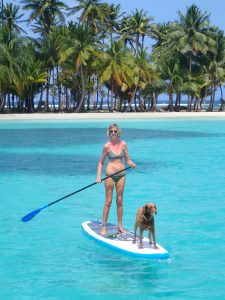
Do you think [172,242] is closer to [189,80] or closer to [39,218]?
[39,218]

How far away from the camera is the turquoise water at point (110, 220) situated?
679 centimetres

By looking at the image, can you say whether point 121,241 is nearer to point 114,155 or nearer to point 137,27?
point 114,155

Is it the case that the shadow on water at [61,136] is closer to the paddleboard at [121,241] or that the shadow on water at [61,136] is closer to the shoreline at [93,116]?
the shoreline at [93,116]

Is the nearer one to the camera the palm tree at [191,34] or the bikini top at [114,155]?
the bikini top at [114,155]

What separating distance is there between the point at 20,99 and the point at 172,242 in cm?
4896

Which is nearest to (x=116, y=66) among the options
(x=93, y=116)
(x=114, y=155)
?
(x=93, y=116)

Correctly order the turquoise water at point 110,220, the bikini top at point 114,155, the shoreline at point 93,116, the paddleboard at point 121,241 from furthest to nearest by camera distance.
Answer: the shoreline at point 93,116
the bikini top at point 114,155
the paddleboard at point 121,241
the turquoise water at point 110,220

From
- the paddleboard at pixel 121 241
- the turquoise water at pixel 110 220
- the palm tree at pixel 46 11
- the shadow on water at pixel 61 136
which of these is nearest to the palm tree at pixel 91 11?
the palm tree at pixel 46 11

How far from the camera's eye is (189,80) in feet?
193

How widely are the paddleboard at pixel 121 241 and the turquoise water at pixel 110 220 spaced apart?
4.0 inches

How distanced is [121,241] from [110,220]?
2.21 metres

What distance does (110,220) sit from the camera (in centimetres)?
1037

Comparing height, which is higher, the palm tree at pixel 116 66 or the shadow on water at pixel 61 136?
the palm tree at pixel 116 66

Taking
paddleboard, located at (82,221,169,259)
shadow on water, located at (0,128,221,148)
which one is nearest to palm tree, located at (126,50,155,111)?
shadow on water, located at (0,128,221,148)
